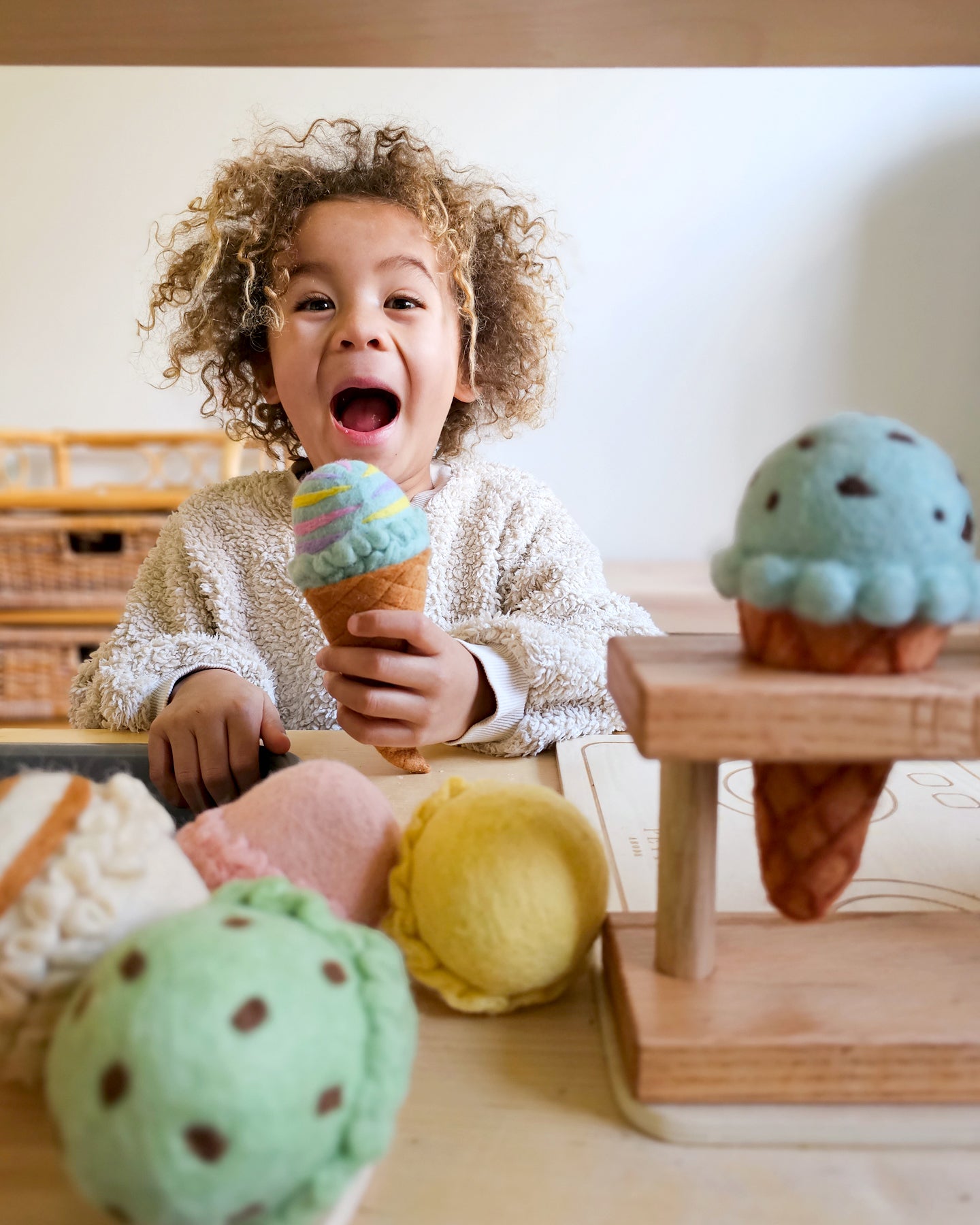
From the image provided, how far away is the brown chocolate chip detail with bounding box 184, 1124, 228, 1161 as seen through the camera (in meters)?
0.21

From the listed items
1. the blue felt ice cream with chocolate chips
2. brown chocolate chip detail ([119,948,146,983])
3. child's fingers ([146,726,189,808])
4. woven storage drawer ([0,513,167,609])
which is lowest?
woven storage drawer ([0,513,167,609])

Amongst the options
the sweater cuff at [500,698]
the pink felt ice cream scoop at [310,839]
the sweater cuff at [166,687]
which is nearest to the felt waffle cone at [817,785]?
the pink felt ice cream scoop at [310,839]

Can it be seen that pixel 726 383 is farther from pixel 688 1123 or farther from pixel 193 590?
pixel 688 1123

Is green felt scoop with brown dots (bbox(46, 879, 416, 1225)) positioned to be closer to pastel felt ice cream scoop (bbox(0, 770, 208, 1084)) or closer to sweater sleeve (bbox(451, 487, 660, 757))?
pastel felt ice cream scoop (bbox(0, 770, 208, 1084))

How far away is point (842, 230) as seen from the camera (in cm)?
191

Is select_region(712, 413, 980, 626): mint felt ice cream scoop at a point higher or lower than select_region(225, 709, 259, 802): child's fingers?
higher

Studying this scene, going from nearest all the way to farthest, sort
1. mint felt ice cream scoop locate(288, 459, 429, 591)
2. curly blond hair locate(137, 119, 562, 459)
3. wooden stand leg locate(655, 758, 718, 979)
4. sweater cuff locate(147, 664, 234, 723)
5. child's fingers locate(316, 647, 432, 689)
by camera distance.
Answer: wooden stand leg locate(655, 758, 718, 979) < mint felt ice cream scoop locate(288, 459, 429, 591) < child's fingers locate(316, 647, 432, 689) < sweater cuff locate(147, 664, 234, 723) < curly blond hair locate(137, 119, 562, 459)

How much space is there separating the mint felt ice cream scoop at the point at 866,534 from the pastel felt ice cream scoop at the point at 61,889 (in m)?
0.21

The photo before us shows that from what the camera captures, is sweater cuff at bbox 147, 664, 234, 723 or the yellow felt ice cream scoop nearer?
the yellow felt ice cream scoop

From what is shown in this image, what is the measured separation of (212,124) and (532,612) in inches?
69.4

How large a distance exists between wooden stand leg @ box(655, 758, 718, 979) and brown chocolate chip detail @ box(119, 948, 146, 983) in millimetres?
176

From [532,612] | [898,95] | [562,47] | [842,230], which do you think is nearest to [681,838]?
Result: [562,47]

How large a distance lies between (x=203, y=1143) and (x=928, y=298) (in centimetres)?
208

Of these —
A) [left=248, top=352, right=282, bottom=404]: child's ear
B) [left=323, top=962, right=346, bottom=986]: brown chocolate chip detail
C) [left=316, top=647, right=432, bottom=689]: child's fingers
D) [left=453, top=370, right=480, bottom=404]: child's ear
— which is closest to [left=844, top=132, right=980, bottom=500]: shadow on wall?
[left=453, top=370, right=480, bottom=404]: child's ear
